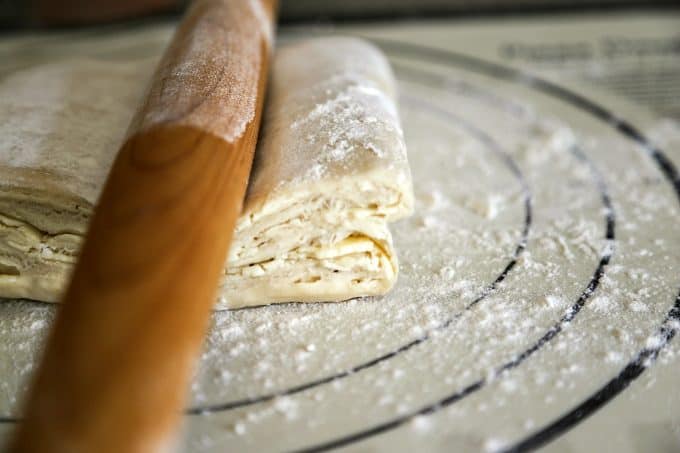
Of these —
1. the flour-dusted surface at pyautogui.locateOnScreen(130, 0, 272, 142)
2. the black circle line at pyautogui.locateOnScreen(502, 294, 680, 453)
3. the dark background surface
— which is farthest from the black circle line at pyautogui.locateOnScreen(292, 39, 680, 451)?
the flour-dusted surface at pyautogui.locateOnScreen(130, 0, 272, 142)

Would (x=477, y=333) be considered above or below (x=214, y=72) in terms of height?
below

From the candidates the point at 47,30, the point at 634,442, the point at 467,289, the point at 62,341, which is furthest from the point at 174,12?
the point at 634,442

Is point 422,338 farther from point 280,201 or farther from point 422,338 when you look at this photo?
point 280,201

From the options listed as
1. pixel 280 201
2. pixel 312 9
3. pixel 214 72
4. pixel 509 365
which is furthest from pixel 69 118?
pixel 312 9

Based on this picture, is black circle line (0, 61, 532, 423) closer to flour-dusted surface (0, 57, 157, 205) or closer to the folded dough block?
the folded dough block

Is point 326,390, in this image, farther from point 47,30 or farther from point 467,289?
point 47,30

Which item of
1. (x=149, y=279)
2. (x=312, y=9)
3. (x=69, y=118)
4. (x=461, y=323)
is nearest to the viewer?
(x=149, y=279)

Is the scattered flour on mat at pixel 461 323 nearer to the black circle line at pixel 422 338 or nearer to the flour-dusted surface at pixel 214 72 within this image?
the black circle line at pixel 422 338

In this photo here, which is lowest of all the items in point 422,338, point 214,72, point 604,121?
point 422,338
